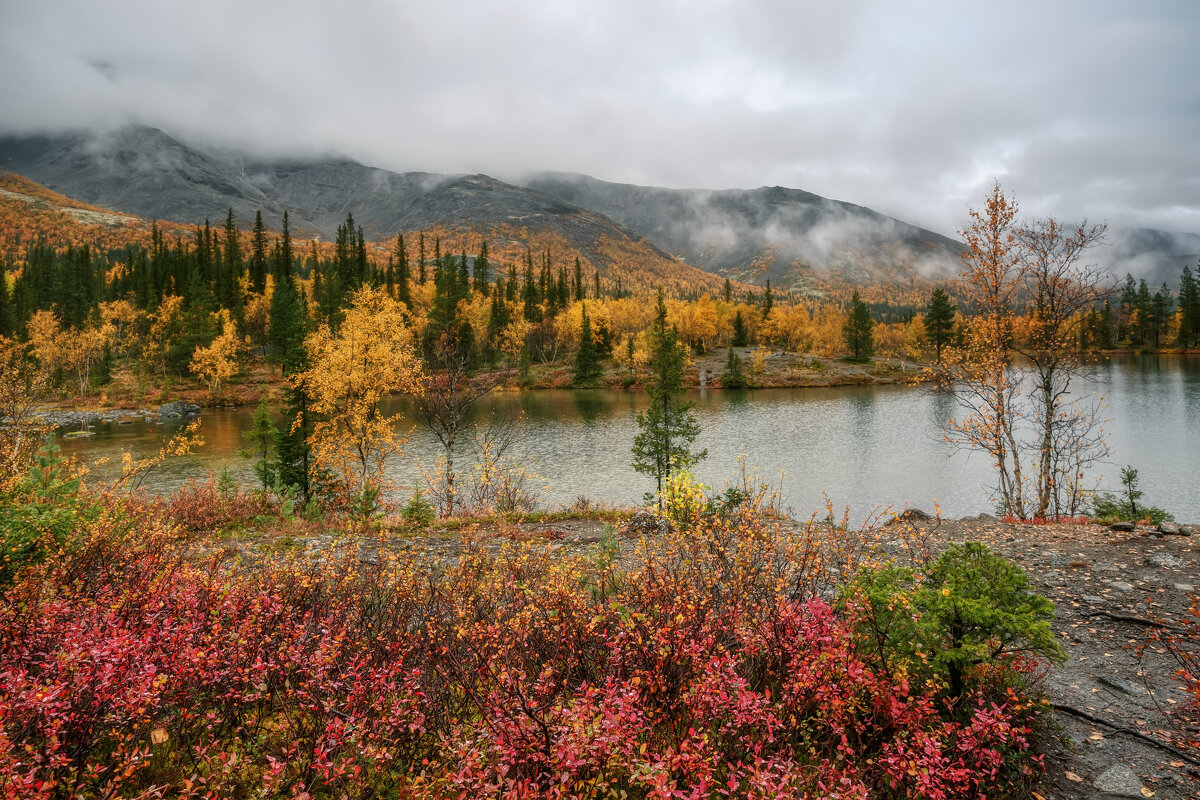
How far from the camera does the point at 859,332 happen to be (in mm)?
114250

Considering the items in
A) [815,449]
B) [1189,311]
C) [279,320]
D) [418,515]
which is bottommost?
[815,449]

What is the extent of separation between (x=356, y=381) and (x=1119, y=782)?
21735mm

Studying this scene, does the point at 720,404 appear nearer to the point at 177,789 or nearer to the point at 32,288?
the point at 177,789

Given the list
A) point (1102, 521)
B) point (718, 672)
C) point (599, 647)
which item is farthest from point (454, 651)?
point (1102, 521)

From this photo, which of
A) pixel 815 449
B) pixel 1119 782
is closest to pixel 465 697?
pixel 1119 782

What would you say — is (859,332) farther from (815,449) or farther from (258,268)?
(258,268)

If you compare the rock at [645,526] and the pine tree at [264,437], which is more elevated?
the pine tree at [264,437]

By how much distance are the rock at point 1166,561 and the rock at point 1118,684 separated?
570cm

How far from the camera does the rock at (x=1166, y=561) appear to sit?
A: 33.3ft

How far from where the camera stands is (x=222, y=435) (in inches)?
1866

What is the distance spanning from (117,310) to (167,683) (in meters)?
112

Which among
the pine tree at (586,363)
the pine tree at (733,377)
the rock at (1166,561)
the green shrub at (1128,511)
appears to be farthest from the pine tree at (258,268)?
the rock at (1166,561)

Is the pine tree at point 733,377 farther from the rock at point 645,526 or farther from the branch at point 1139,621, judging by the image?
the branch at point 1139,621

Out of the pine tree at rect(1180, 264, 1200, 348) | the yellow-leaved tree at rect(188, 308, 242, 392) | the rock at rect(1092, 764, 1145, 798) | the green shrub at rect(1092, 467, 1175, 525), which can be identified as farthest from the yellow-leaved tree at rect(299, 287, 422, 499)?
the pine tree at rect(1180, 264, 1200, 348)
